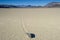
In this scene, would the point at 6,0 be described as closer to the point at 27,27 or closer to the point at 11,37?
the point at 27,27

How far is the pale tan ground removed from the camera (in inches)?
55.4

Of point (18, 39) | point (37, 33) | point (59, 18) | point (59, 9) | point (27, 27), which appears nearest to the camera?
point (18, 39)

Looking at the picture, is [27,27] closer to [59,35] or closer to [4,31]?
[4,31]

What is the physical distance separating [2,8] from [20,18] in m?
0.51

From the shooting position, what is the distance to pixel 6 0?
2219mm

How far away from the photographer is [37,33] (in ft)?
4.86

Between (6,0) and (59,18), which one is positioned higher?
(6,0)

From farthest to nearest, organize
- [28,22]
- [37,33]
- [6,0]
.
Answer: [6,0]
[28,22]
[37,33]

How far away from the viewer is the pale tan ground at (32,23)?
1.41 meters

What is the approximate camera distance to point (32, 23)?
181 cm

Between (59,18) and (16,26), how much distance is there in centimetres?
64

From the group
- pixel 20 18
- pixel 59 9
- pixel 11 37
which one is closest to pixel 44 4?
pixel 59 9

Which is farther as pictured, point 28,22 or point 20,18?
point 20,18

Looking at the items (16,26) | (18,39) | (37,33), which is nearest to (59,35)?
(37,33)
